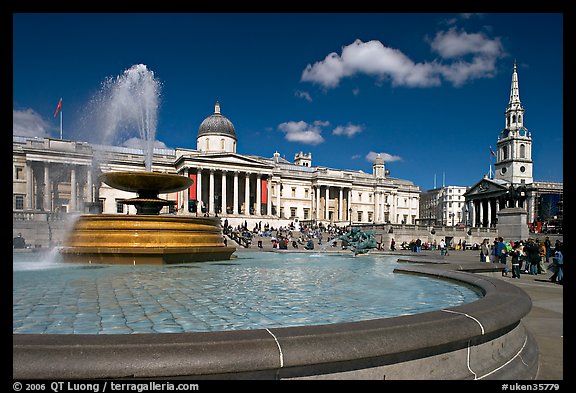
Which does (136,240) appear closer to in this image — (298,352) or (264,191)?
(298,352)

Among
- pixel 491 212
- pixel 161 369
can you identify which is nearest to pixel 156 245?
pixel 161 369

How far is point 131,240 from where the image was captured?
11547mm

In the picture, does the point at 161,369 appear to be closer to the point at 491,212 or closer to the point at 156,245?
the point at 156,245

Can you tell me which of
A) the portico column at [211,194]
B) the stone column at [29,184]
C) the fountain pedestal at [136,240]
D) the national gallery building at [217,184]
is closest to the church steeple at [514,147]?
the national gallery building at [217,184]

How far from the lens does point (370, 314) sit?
16.5 ft

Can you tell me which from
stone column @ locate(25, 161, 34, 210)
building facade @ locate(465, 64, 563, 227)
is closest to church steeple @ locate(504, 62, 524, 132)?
building facade @ locate(465, 64, 563, 227)

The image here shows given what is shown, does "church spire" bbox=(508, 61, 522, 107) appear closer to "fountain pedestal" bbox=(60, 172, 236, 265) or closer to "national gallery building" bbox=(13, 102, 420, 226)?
"national gallery building" bbox=(13, 102, 420, 226)

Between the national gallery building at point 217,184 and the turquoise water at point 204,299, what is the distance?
127ft

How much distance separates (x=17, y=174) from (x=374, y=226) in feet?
157

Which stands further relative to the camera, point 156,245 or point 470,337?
point 156,245

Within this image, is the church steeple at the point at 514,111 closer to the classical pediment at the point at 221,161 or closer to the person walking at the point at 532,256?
the classical pediment at the point at 221,161

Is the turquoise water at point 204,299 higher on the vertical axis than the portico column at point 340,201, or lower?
lower

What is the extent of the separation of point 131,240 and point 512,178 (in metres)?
101

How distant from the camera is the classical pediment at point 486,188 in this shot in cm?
8762
